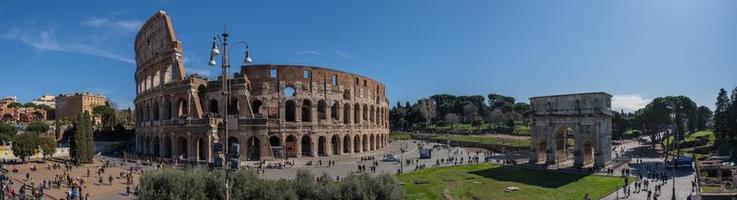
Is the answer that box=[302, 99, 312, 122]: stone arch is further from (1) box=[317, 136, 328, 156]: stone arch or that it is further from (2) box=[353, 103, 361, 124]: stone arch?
(2) box=[353, 103, 361, 124]: stone arch

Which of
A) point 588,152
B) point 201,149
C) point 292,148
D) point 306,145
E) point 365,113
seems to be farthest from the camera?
point 365,113

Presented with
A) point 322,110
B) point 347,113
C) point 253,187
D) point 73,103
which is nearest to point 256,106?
point 322,110

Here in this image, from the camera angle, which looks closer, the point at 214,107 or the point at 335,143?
the point at 214,107

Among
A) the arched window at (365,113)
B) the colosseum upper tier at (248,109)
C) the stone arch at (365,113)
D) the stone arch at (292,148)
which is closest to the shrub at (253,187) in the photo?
the colosseum upper tier at (248,109)

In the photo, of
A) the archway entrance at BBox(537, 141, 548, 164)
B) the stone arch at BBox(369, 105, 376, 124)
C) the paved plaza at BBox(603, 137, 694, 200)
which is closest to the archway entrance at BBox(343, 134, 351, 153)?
the stone arch at BBox(369, 105, 376, 124)

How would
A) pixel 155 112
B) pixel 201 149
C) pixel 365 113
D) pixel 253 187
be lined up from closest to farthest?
pixel 253 187
pixel 201 149
pixel 155 112
pixel 365 113

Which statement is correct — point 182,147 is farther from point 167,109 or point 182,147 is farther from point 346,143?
point 346,143

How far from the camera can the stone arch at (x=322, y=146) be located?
177ft

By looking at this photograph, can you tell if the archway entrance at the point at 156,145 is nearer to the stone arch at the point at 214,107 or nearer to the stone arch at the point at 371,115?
the stone arch at the point at 214,107

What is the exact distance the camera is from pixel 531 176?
Result: 38469 millimetres

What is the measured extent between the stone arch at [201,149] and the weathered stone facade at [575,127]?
3052 cm

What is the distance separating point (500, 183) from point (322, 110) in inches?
1039

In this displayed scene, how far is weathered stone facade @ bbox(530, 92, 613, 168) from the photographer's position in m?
41.0

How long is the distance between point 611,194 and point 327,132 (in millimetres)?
30604
